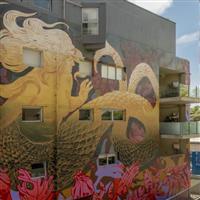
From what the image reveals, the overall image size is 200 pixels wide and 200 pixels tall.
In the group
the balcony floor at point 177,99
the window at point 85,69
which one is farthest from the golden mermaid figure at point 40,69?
the balcony floor at point 177,99

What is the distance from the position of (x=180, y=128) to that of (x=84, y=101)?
7.28 metres

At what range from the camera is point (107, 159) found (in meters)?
Answer: 17.4

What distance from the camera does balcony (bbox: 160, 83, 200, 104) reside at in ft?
68.4

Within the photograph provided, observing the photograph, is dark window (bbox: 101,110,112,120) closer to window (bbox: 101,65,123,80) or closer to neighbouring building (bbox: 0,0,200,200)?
neighbouring building (bbox: 0,0,200,200)

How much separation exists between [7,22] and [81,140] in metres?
6.29

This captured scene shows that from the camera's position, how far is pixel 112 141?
57.8 ft

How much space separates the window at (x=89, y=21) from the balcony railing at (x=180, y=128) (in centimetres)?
831

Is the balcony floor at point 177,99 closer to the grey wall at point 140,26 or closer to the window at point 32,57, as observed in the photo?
the grey wall at point 140,26

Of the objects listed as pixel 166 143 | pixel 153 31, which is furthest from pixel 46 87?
pixel 166 143

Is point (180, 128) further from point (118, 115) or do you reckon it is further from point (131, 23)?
point (131, 23)

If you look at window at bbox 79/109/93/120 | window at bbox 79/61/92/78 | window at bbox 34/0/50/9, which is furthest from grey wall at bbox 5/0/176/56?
window at bbox 79/109/93/120

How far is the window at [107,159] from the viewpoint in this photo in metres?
17.0

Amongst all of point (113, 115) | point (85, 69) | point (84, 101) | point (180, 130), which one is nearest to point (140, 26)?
point (85, 69)

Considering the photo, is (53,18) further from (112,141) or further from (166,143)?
(166,143)
